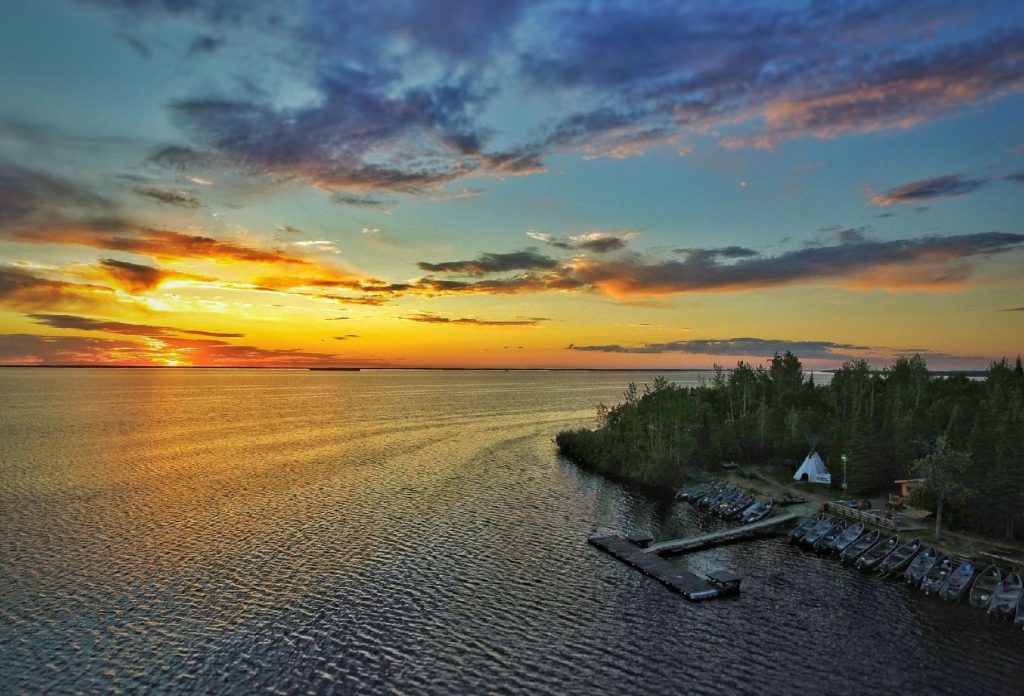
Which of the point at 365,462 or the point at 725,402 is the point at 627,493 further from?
the point at 725,402

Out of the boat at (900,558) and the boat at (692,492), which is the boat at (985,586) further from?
the boat at (692,492)

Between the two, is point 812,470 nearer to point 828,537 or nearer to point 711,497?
point 711,497

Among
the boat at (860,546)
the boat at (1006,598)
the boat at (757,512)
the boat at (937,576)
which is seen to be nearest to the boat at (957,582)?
the boat at (937,576)

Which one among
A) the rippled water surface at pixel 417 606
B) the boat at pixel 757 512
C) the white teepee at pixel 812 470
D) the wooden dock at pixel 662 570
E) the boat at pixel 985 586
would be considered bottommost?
the rippled water surface at pixel 417 606

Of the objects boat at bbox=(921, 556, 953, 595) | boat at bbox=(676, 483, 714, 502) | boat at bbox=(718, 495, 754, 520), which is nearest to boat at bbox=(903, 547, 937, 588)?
boat at bbox=(921, 556, 953, 595)

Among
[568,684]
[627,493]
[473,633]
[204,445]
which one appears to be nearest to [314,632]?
[473,633]

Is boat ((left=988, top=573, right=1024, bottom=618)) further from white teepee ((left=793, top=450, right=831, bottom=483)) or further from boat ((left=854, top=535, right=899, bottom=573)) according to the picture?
white teepee ((left=793, top=450, right=831, bottom=483))
